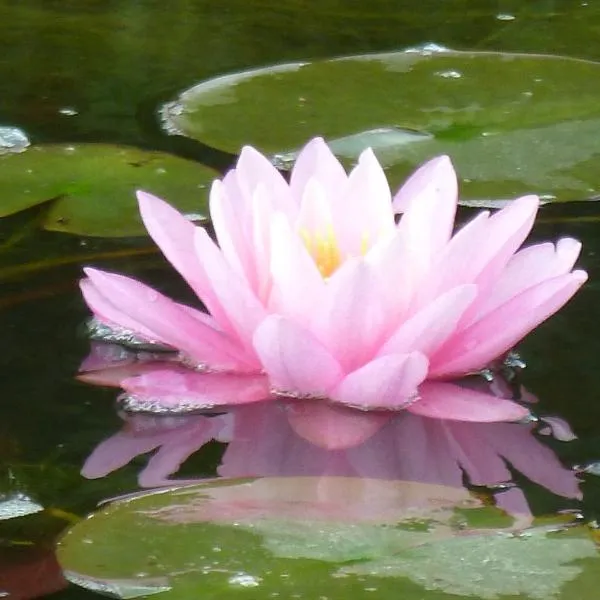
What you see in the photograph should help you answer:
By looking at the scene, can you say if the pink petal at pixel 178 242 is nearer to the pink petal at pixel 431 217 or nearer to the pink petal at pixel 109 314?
the pink petal at pixel 109 314

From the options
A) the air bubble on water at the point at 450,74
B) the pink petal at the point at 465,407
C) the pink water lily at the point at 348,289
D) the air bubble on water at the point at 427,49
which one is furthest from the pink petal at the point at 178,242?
the air bubble on water at the point at 427,49

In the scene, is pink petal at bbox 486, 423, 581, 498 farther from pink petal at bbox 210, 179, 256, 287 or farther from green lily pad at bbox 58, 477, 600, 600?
pink petal at bbox 210, 179, 256, 287

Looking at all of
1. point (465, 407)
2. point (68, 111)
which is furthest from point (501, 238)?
point (68, 111)

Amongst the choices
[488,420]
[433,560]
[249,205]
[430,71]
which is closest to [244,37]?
[430,71]

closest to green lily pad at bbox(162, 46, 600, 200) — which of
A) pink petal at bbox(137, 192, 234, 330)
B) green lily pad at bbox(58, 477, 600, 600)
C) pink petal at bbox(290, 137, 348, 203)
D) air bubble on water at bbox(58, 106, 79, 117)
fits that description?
air bubble on water at bbox(58, 106, 79, 117)

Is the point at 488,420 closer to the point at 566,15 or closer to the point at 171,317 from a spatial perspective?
the point at 171,317

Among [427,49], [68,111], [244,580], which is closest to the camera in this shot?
[244,580]

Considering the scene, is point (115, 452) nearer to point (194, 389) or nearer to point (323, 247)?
point (194, 389)
